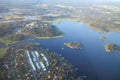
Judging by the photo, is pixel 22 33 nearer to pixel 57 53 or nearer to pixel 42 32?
Answer: pixel 42 32

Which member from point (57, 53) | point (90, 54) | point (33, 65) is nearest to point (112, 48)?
point (90, 54)

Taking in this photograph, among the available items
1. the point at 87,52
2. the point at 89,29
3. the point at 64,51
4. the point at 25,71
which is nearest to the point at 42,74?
the point at 25,71

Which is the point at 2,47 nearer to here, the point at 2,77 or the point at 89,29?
the point at 2,77

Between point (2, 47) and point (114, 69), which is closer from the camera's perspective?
point (114, 69)

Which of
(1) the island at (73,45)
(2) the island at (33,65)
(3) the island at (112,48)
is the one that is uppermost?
(2) the island at (33,65)

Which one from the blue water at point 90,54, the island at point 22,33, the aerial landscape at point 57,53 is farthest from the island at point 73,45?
the island at point 22,33

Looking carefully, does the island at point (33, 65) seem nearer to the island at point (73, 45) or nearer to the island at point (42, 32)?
the island at point (73, 45)

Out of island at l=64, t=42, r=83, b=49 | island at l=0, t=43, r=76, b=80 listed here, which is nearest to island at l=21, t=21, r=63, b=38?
island at l=64, t=42, r=83, b=49
